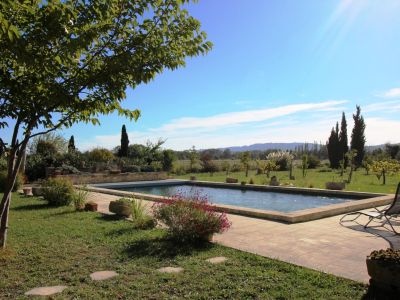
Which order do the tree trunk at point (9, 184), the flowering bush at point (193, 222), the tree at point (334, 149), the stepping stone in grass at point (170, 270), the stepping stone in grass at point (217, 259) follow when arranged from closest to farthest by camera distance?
the stepping stone in grass at point (170, 270), the stepping stone in grass at point (217, 259), the tree trunk at point (9, 184), the flowering bush at point (193, 222), the tree at point (334, 149)

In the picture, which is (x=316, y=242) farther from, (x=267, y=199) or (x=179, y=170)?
(x=179, y=170)

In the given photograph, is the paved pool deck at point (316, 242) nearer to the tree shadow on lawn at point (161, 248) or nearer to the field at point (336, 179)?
the tree shadow on lawn at point (161, 248)

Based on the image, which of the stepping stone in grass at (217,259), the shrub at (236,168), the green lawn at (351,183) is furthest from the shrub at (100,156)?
the stepping stone in grass at (217,259)

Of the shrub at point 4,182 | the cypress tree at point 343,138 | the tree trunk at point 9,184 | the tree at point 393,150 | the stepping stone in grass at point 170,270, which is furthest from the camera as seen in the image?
the cypress tree at point 343,138

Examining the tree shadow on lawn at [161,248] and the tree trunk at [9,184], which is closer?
the tree trunk at [9,184]

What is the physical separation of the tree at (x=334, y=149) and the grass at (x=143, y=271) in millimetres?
31026

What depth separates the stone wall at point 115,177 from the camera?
20.4 meters

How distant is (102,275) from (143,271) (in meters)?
0.51

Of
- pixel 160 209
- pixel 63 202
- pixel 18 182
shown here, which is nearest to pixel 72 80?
pixel 160 209

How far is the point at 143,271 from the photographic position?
186 inches

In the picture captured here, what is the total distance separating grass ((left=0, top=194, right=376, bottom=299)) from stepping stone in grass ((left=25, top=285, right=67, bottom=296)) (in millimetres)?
96

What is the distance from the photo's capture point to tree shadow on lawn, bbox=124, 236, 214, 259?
5500 mm

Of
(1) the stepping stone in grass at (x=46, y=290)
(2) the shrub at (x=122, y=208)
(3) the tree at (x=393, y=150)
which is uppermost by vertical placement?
(3) the tree at (x=393, y=150)

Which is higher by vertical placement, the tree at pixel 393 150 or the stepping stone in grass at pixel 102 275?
the tree at pixel 393 150
